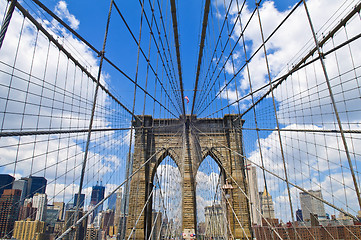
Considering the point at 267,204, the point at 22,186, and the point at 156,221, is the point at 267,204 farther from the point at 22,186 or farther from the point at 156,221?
the point at 156,221

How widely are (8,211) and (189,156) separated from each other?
10956 mm

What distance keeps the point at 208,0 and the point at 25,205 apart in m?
5.87

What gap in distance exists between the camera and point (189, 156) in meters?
13.7

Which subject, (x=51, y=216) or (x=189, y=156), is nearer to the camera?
(x=51, y=216)

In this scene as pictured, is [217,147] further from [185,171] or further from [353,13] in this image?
[353,13]

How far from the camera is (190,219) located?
1222 centimetres

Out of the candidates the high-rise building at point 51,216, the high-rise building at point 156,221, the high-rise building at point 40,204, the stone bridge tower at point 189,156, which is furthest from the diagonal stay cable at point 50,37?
the stone bridge tower at point 189,156

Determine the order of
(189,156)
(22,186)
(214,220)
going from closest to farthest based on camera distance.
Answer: (22,186) < (214,220) < (189,156)

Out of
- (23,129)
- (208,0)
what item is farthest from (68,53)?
(208,0)

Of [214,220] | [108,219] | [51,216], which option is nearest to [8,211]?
[51,216]

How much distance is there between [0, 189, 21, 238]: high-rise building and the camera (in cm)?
308

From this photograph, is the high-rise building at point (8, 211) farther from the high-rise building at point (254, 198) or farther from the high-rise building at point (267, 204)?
the high-rise building at point (254, 198)

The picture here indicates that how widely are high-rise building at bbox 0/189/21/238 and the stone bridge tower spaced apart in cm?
885

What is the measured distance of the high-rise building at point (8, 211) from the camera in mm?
3077
